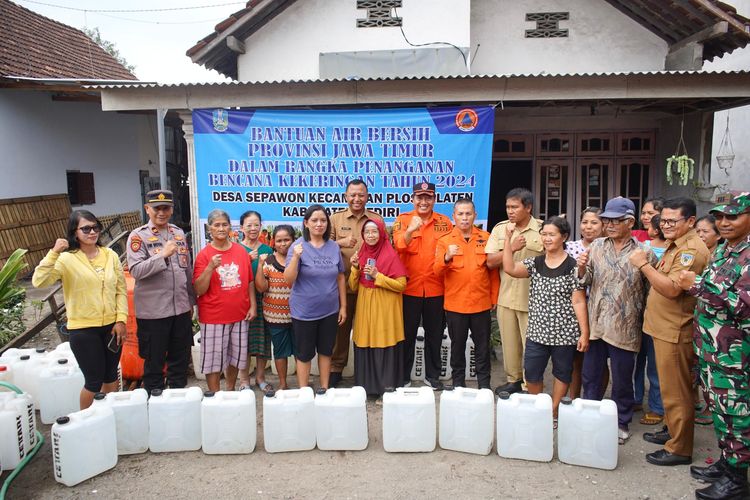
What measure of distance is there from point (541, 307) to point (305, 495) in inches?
76.8

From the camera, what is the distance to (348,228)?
15.1 feet

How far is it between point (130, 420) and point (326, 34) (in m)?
6.68

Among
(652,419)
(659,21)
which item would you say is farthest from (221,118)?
(659,21)

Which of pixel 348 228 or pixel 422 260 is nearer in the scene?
pixel 422 260

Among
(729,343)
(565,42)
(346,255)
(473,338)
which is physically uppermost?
(565,42)

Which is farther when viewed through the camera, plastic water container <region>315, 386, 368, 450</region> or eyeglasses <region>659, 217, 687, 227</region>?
plastic water container <region>315, 386, 368, 450</region>

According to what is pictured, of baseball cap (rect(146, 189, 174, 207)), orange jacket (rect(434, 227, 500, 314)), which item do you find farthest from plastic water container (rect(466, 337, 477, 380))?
baseball cap (rect(146, 189, 174, 207))

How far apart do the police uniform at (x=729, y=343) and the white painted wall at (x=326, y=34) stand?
243 inches

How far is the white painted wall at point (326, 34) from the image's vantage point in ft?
26.9

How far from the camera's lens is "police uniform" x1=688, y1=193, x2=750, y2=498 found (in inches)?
110

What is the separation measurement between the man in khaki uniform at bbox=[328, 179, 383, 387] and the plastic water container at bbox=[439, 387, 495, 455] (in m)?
1.34

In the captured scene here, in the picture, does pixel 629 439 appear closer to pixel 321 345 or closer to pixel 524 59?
pixel 321 345

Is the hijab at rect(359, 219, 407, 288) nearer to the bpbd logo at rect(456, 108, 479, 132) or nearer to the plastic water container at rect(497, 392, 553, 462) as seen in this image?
the plastic water container at rect(497, 392, 553, 462)

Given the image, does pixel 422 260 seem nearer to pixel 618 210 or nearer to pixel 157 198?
pixel 618 210
